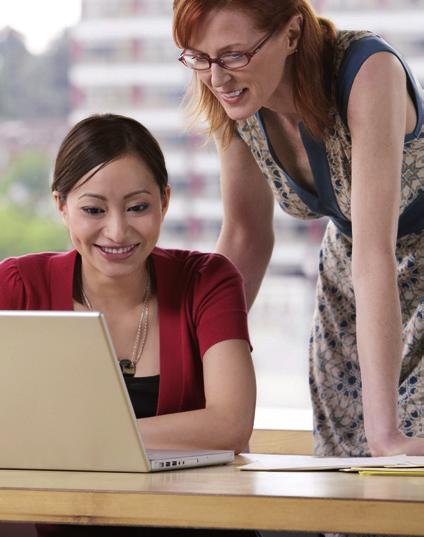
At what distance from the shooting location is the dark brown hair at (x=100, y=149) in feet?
5.71

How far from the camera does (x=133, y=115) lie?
3.38 metres

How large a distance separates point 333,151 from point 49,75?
183cm

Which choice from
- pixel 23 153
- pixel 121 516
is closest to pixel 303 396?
pixel 23 153

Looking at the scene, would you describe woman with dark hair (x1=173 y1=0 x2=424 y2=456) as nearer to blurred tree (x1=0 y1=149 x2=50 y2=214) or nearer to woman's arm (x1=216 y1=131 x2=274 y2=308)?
woman's arm (x1=216 y1=131 x2=274 y2=308)

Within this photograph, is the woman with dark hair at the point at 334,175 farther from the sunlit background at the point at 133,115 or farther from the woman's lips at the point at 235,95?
the sunlit background at the point at 133,115

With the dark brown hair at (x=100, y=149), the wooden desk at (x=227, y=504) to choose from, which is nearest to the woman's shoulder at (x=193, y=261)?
the dark brown hair at (x=100, y=149)

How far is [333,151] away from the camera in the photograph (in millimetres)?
1817

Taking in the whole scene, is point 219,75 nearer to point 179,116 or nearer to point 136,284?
point 136,284

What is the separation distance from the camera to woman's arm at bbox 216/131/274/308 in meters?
2.08

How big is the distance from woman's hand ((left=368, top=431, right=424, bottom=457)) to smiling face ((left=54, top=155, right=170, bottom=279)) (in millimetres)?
509

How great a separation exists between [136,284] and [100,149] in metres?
0.24

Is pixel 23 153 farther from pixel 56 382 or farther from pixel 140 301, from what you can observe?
pixel 56 382

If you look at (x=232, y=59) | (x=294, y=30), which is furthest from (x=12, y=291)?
(x=294, y=30)

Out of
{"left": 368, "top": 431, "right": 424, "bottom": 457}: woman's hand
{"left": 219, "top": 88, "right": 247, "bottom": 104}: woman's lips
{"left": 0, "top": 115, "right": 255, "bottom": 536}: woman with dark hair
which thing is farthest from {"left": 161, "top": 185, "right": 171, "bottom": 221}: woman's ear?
{"left": 368, "top": 431, "right": 424, "bottom": 457}: woman's hand
